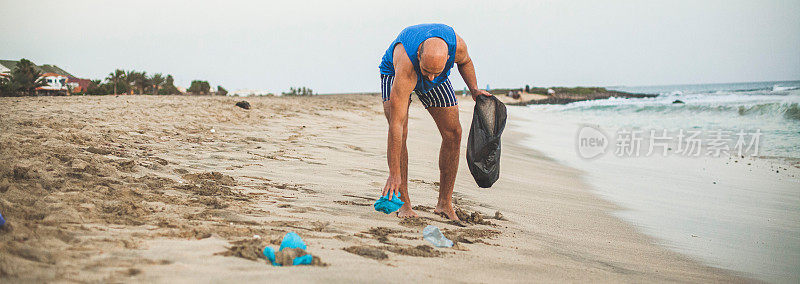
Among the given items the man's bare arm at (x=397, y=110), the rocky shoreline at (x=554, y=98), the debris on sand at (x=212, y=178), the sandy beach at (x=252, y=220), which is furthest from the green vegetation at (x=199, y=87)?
the man's bare arm at (x=397, y=110)

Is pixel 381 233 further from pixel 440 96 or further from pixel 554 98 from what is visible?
pixel 554 98

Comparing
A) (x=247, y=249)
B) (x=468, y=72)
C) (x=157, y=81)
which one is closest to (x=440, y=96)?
(x=468, y=72)

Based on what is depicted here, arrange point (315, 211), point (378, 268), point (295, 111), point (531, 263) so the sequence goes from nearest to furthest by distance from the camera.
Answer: point (378, 268), point (531, 263), point (315, 211), point (295, 111)

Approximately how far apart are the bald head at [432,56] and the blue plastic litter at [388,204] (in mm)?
736

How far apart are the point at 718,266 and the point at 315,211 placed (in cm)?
228

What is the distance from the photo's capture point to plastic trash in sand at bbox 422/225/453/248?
8.11 feet

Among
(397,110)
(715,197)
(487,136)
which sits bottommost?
(715,197)

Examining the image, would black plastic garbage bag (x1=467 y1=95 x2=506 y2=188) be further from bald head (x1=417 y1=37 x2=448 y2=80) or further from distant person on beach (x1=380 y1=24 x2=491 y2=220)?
bald head (x1=417 y1=37 x2=448 y2=80)

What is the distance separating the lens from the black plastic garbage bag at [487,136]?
3.21 metres

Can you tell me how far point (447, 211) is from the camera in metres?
3.21

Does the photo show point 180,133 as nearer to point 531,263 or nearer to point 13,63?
point 531,263

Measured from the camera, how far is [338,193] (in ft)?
11.8

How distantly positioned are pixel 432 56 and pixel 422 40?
15cm

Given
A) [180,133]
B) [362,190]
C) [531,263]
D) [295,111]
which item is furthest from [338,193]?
[295,111]
